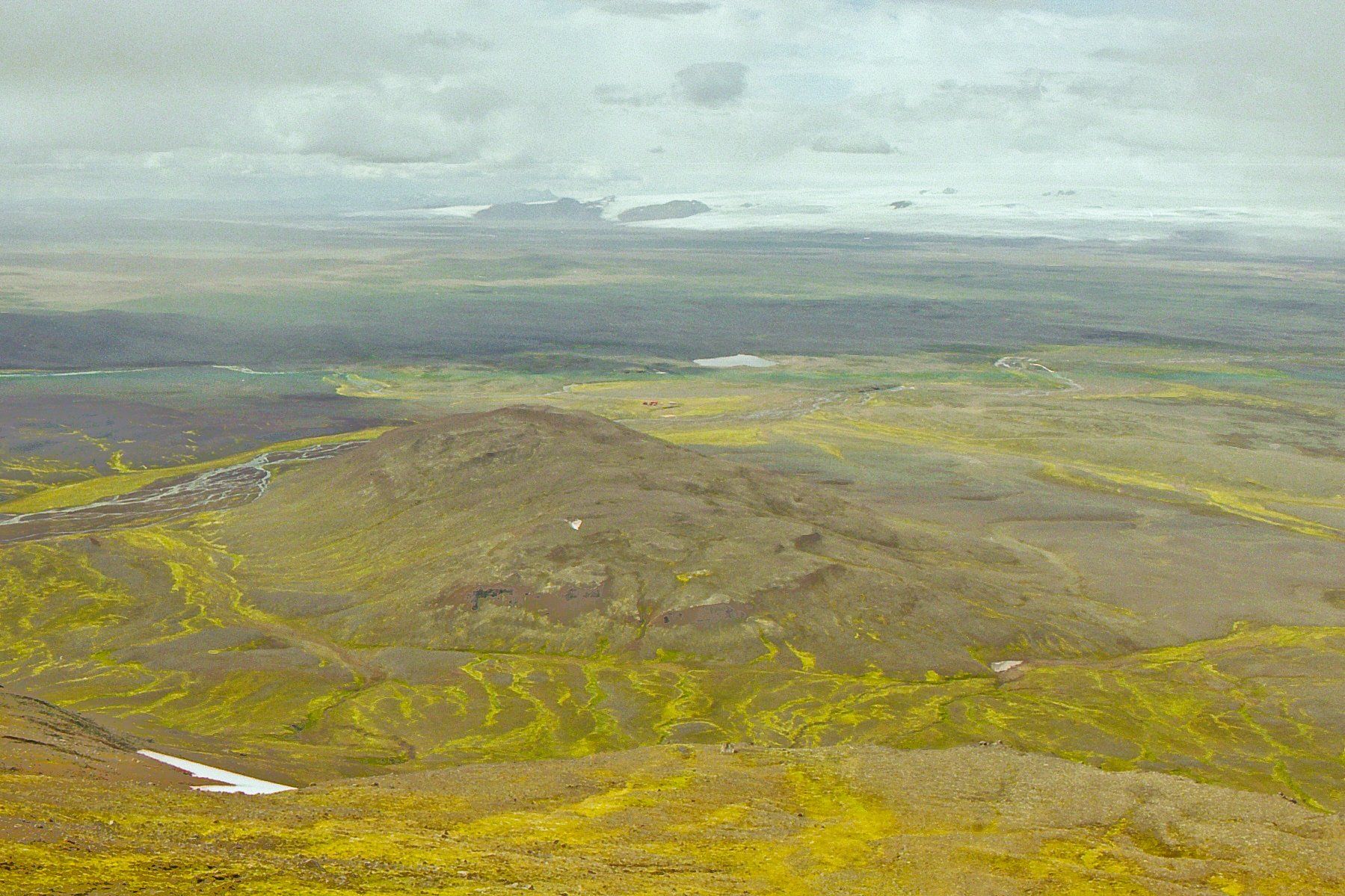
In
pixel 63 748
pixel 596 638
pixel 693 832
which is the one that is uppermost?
pixel 63 748

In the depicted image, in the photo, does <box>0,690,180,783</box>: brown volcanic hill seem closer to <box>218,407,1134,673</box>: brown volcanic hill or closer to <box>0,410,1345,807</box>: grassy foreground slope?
<box>0,410,1345,807</box>: grassy foreground slope

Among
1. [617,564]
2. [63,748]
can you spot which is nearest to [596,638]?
[617,564]

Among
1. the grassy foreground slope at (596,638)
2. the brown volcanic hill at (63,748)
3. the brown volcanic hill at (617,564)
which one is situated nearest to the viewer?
the brown volcanic hill at (63,748)

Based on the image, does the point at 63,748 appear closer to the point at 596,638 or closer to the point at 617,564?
the point at 596,638

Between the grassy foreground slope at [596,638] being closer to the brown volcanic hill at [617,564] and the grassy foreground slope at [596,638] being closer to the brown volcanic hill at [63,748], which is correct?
the brown volcanic hill at [617,564]

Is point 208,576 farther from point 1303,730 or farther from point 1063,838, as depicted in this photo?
point 1303,730

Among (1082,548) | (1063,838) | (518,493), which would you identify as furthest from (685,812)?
(1082,548)

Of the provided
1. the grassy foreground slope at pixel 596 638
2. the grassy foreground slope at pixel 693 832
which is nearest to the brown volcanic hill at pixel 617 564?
the grassy foreground slope at pixel 596 638
